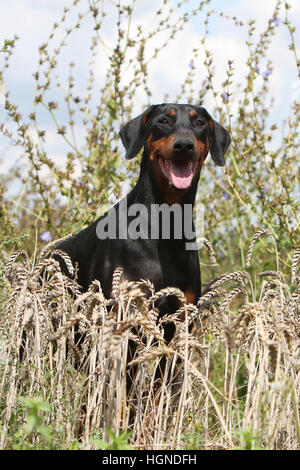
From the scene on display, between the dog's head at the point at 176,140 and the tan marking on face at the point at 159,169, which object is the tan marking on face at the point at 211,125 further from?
the tan marking on face at the point at 159,169

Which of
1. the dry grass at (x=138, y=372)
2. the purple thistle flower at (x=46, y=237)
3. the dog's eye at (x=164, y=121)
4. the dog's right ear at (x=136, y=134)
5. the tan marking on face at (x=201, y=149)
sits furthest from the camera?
the purple thistle flower at (x=46, y=237)

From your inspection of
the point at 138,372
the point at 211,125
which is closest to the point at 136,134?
the point at 211,125

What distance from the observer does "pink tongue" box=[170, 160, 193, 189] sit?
12.4 feet

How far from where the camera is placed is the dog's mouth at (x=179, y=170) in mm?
3789

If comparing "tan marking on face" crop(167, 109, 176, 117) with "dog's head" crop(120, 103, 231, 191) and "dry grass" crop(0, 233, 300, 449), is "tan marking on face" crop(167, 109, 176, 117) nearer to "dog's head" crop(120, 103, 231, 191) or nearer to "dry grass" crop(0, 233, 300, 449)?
"dog's head" crop(120, 103, 231, 191)

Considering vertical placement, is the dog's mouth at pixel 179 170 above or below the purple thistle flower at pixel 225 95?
below

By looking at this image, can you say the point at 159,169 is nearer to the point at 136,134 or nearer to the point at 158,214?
the point at 158,214

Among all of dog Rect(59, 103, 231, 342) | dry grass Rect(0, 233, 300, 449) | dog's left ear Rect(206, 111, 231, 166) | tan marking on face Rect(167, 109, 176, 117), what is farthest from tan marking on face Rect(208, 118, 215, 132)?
dry grass Rect(0, 233, 300, 449)

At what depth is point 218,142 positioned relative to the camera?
439 centimetres

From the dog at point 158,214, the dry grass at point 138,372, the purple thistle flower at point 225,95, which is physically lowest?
the dry grass at point 138,372

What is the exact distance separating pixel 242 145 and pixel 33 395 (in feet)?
11.6

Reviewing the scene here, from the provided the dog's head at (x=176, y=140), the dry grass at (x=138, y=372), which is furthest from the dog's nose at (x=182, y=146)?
the dry grass at (x=138, y=372)

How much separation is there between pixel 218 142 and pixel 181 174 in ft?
2.21
